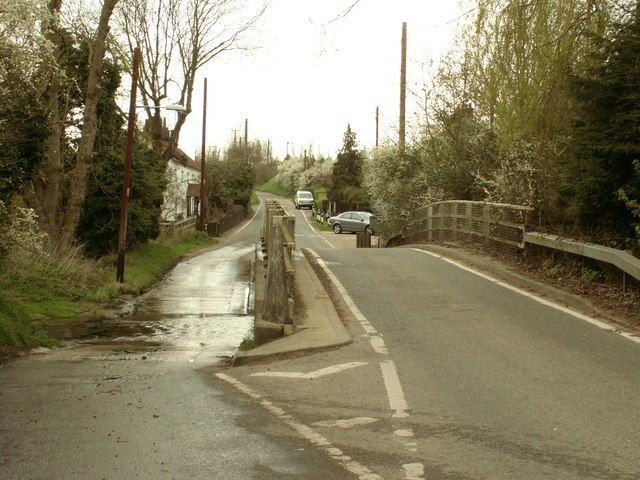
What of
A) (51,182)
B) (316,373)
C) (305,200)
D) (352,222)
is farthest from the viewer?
(305,200)

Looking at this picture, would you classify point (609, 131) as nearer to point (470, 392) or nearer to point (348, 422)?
point (470, 392)

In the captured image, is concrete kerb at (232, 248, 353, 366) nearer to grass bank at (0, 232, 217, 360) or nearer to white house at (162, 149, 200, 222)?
grass bank at (0, 232, 217, 360)

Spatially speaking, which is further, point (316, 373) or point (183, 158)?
point (183, 158)

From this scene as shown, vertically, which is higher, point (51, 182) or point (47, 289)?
point (51, 182)

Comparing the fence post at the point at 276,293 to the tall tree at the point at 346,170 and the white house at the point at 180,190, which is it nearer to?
the white house at the point at 180,190

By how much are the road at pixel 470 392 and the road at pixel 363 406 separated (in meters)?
0.02

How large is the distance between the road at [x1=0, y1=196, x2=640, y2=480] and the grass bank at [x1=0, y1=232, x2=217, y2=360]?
0.94m

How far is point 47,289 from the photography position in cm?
1711

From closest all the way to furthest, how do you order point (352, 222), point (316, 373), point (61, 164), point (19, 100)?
point (316, 373)
point (19, 100)
point (61, 164)
point (352, 222)

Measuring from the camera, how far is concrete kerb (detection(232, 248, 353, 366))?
875 centimetres

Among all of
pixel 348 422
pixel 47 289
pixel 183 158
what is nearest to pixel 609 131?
pixel 348 422

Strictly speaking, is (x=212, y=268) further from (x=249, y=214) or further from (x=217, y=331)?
(x=249, y=214)

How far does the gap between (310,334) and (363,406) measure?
3033 mm

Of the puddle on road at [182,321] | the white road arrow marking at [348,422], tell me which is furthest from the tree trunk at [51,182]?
the white road arrow marking at [348,422]
